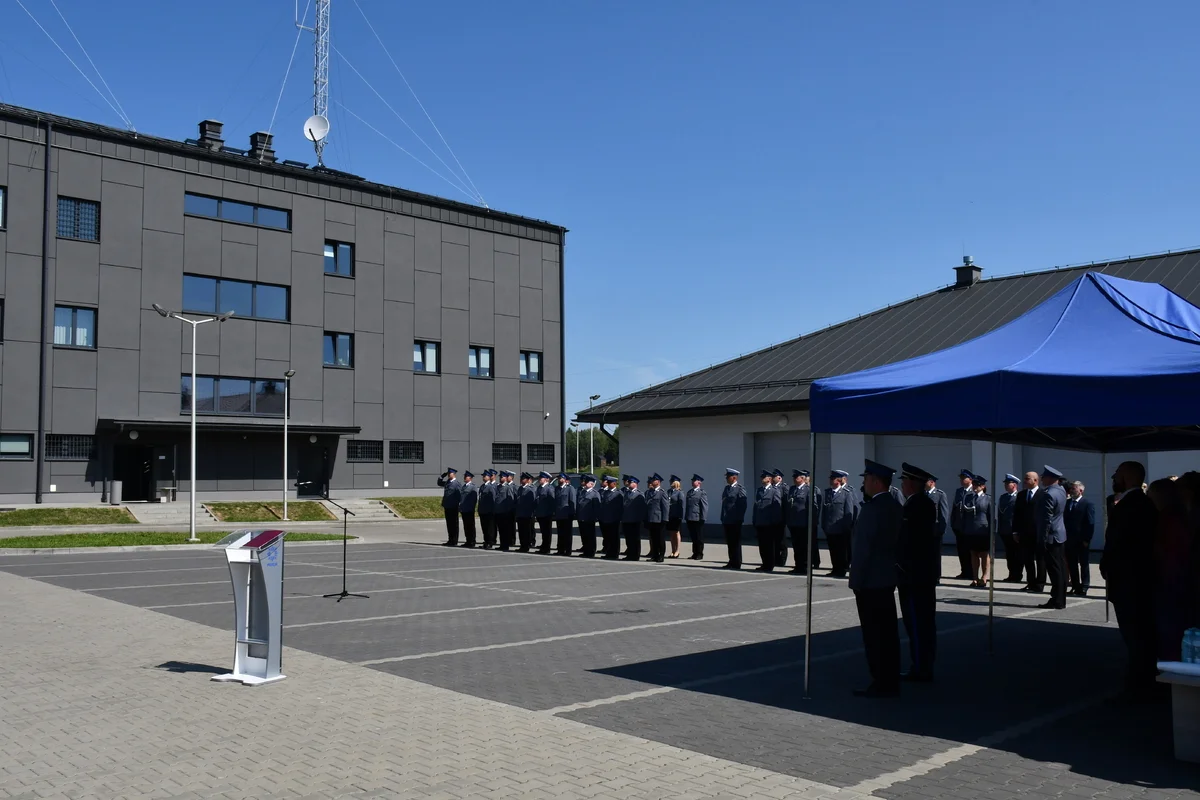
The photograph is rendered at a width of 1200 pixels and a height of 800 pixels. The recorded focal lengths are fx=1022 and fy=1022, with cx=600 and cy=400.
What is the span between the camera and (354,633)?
1157 centimetres

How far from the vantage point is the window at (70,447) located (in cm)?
3734

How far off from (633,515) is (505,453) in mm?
29353

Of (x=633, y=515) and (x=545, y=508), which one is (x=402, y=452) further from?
(x=633, y=515)

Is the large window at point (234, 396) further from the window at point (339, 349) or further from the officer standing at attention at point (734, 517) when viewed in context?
the officer standing at attention at point (734, 517)

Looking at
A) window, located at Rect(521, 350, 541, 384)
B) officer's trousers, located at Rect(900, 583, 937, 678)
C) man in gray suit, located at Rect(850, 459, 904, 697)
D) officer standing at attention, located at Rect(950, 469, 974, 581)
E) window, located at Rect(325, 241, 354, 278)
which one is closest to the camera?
man in gray suit, located at Rect(850, 459, 904, 697)

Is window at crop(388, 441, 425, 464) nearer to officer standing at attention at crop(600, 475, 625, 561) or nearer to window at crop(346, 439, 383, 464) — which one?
window at crop(346, 439, 383, 464)

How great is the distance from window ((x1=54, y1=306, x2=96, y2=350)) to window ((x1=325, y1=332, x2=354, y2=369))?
9696 millimetres

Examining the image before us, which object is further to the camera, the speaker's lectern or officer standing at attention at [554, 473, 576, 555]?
officer standing at attention at [554, 473, 576, 555]

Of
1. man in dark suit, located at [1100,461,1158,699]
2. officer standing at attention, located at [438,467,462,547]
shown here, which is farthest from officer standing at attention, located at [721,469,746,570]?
man in dark suit, located at [1100,461,1158,699]

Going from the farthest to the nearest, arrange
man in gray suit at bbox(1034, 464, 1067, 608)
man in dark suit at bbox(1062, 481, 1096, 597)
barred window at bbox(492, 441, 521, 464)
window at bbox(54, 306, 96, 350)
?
barred window at bbox(492, 441, 521, 464), window at bbox(54, 306, 96, 350), man in dark suit at bbox(1062, 481, 1096, 597), man in gray suit at bbox(1034, 464, 1067, 608)

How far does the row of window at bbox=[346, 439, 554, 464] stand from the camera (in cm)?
4544

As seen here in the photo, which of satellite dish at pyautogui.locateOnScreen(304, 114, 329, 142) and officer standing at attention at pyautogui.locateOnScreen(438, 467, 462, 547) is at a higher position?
satellite dish at pyautogui.locateOnScreen(304, 114, 329, 142)

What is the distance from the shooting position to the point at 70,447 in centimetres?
3778

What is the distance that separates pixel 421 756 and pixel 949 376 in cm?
474
